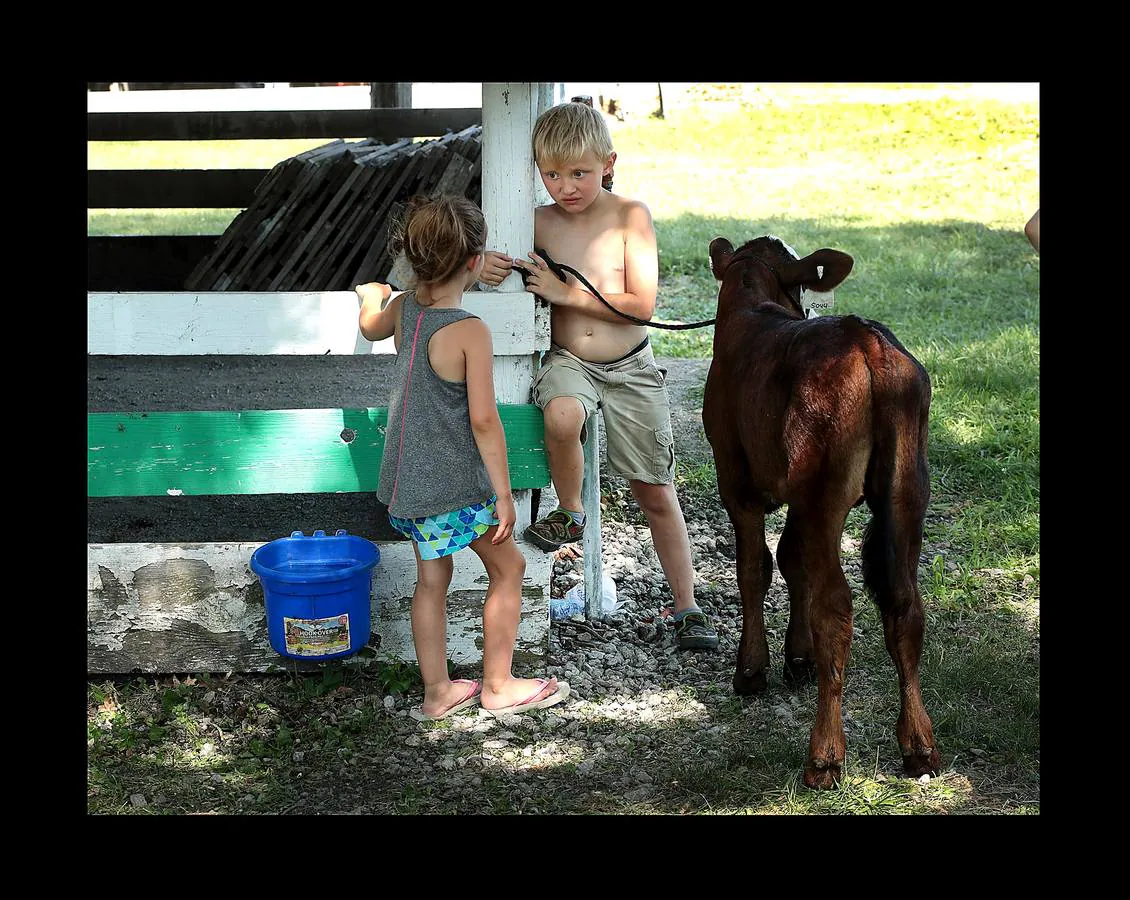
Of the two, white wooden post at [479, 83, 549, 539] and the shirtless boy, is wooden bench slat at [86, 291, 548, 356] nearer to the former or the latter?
white wooden post at [479, 83, 549, 539]

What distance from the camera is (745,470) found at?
3.70 metres

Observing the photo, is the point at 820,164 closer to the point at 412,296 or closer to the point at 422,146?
the point at 422,146

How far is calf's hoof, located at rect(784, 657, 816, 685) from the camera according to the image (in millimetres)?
3893

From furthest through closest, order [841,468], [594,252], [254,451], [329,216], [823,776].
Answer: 1. [329,216]
2. [594,252]
3. [254,451]
4. [823,776]
5. [841,468]

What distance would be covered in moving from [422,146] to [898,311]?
386cm

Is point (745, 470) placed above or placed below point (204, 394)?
below

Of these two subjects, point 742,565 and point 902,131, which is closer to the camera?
point 742,565

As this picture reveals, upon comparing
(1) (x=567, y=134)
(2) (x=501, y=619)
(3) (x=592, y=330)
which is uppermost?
(1) (x=567, y=134)

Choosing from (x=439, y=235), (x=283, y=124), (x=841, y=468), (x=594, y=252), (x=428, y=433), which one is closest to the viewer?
(x=841, y=468)

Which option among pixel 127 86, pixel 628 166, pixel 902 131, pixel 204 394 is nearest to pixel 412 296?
pixel 204 394

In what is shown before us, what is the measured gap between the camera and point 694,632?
14.1 feet

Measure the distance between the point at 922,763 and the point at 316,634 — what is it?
72.4 inches

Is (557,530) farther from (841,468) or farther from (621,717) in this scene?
(841,468)

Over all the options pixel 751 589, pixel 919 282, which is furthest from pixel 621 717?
pixel 919 282
